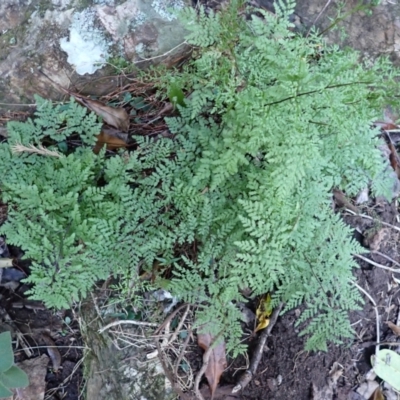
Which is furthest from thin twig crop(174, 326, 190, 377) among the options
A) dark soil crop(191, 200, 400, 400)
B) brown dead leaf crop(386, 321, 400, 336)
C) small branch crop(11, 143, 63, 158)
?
brown dead leaf crop(386, 321, 400, 336)

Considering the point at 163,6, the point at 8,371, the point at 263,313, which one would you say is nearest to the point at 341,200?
the point at 263,313

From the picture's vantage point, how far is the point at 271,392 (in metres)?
2.73

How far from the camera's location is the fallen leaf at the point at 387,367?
2.87m

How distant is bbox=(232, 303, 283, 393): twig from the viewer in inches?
106

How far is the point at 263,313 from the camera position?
9.12 feet

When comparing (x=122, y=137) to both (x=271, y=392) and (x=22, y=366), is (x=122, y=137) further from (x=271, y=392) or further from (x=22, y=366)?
(x=271, y=392)

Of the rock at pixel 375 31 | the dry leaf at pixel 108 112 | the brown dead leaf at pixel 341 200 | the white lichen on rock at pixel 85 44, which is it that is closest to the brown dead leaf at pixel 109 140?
the dry leaf at pixel 108 112

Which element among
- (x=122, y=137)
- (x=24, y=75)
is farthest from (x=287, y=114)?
(x=24, y=75)

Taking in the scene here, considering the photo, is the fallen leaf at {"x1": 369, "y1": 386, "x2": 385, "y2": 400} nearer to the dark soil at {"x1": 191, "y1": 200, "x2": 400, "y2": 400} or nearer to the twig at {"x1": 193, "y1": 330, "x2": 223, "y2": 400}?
the dark soil at {"x1": 191, "y1": 200, "x2": 400, "y2": 400}

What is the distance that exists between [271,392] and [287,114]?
1605 millimetres

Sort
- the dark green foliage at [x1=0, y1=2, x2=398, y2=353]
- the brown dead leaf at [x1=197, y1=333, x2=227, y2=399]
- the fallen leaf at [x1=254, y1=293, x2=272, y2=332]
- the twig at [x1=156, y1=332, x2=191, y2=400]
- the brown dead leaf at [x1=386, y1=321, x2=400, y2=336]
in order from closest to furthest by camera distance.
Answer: the dark green foliage at [x1=0, y1=2, x2=398, y2=353]
the twig at [x1=156, y1=332, x2=191, y2=400]
the brown dead leaf at [x1=197, y1=333, x2=227, y2=399]
the fallen leaf at [x1=254, y1=293, x2=272, y2=332]
the brown dead leaf at [x1=386, y1=321, x2=400, y2=336]

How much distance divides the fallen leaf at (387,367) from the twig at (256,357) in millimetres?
687

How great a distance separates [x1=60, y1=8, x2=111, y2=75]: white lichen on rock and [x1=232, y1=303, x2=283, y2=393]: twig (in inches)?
66.4

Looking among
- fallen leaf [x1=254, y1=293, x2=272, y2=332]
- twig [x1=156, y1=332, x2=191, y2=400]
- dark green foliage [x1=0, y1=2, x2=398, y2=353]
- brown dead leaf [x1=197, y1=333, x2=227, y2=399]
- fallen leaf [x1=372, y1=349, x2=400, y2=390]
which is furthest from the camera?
fallen leaf [x1=372, y1=349, x2=400, y2=390]
